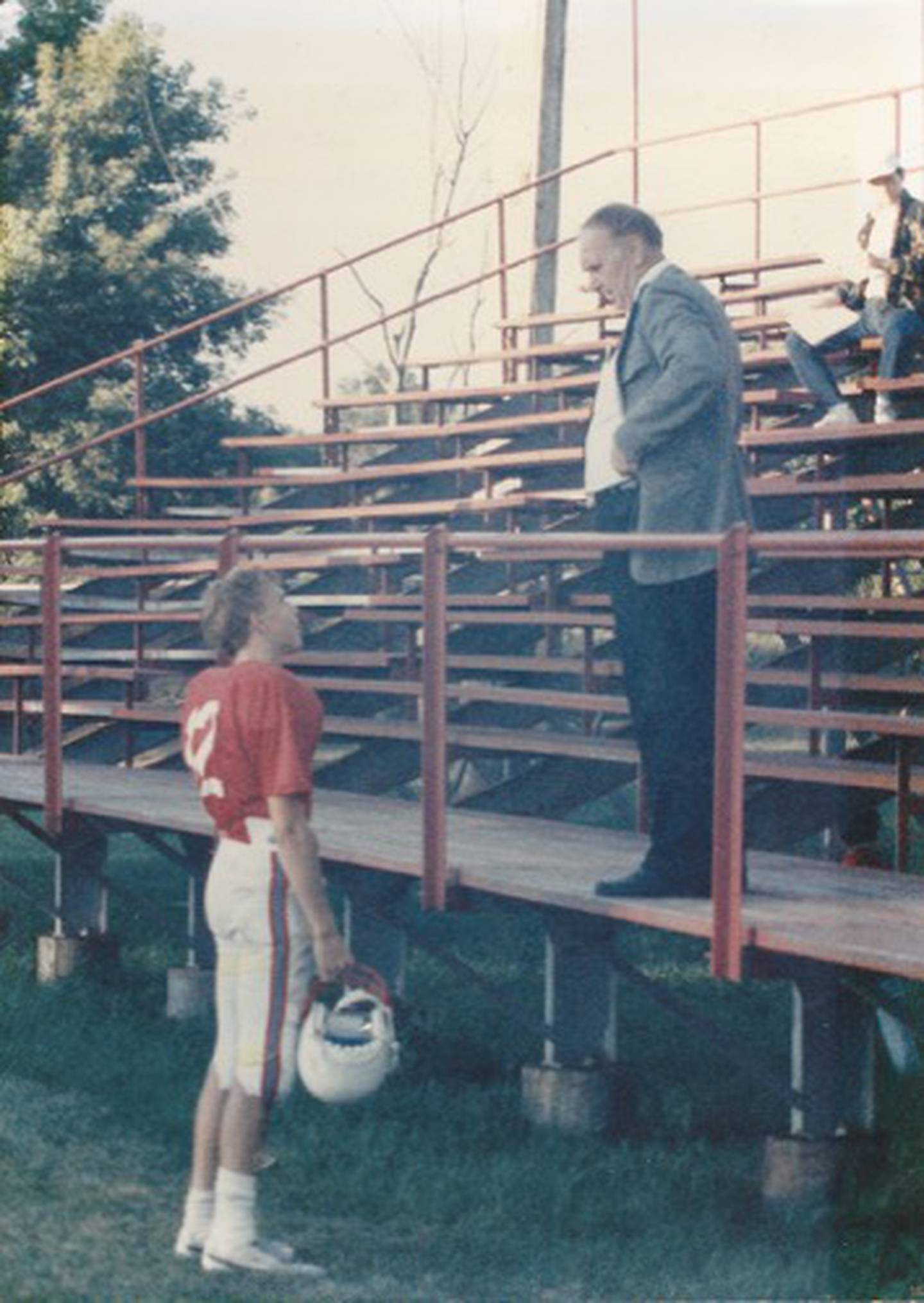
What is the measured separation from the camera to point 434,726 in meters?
6.91

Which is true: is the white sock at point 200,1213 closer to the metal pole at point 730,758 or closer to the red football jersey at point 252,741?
the red football jersey at point 252,741

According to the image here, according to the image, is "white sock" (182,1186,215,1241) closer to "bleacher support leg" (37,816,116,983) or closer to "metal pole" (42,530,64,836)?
"metal pole" (42,530,64,836)

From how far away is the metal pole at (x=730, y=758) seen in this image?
579cm

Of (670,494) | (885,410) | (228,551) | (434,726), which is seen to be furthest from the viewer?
(885,410)

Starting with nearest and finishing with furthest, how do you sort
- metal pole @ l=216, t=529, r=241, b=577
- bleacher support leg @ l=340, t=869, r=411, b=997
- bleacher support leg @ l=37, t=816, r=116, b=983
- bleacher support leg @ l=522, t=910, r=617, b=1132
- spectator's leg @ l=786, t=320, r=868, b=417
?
1. bleacher support leg @ l=522, t=910, r=617, b=1132
2. metal pole @ l=216, t=529, r=241, b=577
3. bleacher support leg @ l=340, t=869, r=411, b=997
4. bleacher support leg @ l=37, t=816, r=116, b=983
5. spectator's leg @ l=786, t=320, r=868, b=417

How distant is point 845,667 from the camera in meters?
9.63

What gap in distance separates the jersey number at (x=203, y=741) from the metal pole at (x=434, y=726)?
4.20 feet

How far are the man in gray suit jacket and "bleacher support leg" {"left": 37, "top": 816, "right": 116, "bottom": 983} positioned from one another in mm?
4108

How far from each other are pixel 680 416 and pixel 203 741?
4.61 ft

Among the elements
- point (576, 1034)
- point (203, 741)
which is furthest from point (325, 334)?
point (203, 741)

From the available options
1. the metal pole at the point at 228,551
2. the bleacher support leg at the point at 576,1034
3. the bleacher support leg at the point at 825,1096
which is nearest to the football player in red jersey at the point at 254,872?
the bleacher support leg at the point at 825,1096

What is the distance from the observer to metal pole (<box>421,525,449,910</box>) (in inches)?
270

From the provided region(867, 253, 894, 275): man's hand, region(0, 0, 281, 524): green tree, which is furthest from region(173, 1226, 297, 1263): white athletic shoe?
region(0, 0, 281, 524): green tree

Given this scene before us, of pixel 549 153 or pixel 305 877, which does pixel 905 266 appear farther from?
pixel 549 153
